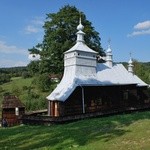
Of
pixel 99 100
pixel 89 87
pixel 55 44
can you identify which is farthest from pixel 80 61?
pixel 55 44

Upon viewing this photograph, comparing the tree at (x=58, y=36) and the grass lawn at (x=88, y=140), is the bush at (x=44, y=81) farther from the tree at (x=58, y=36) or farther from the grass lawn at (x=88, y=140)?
the grass lawn at (x=88, y=140)

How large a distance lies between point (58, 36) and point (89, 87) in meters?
15.2

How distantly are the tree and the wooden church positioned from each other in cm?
707

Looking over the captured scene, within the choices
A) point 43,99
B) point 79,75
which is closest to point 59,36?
point 43,99

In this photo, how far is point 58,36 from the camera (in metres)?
53.1

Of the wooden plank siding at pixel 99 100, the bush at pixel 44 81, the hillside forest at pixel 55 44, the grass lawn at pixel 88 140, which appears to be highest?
the hillside forest at pixel 55 44

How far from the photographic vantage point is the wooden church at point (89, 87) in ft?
128

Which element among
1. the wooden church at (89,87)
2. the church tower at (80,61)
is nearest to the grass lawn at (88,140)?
the wooden church at (89,87)

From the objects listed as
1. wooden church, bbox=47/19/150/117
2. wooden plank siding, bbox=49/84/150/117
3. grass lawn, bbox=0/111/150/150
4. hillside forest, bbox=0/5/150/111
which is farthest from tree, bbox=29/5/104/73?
grass lawn, bbox=0/111/150/150

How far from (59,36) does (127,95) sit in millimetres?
14566

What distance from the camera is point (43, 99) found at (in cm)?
5353

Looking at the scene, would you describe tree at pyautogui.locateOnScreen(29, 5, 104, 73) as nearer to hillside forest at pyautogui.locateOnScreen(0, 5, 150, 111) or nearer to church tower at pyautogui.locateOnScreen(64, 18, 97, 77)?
hillside forest at pyautogui.locateOnScreen(0, 5, 150, 111)

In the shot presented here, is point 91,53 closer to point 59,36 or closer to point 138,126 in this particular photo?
point 59,36

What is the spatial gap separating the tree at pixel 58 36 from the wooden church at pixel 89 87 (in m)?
7.07
